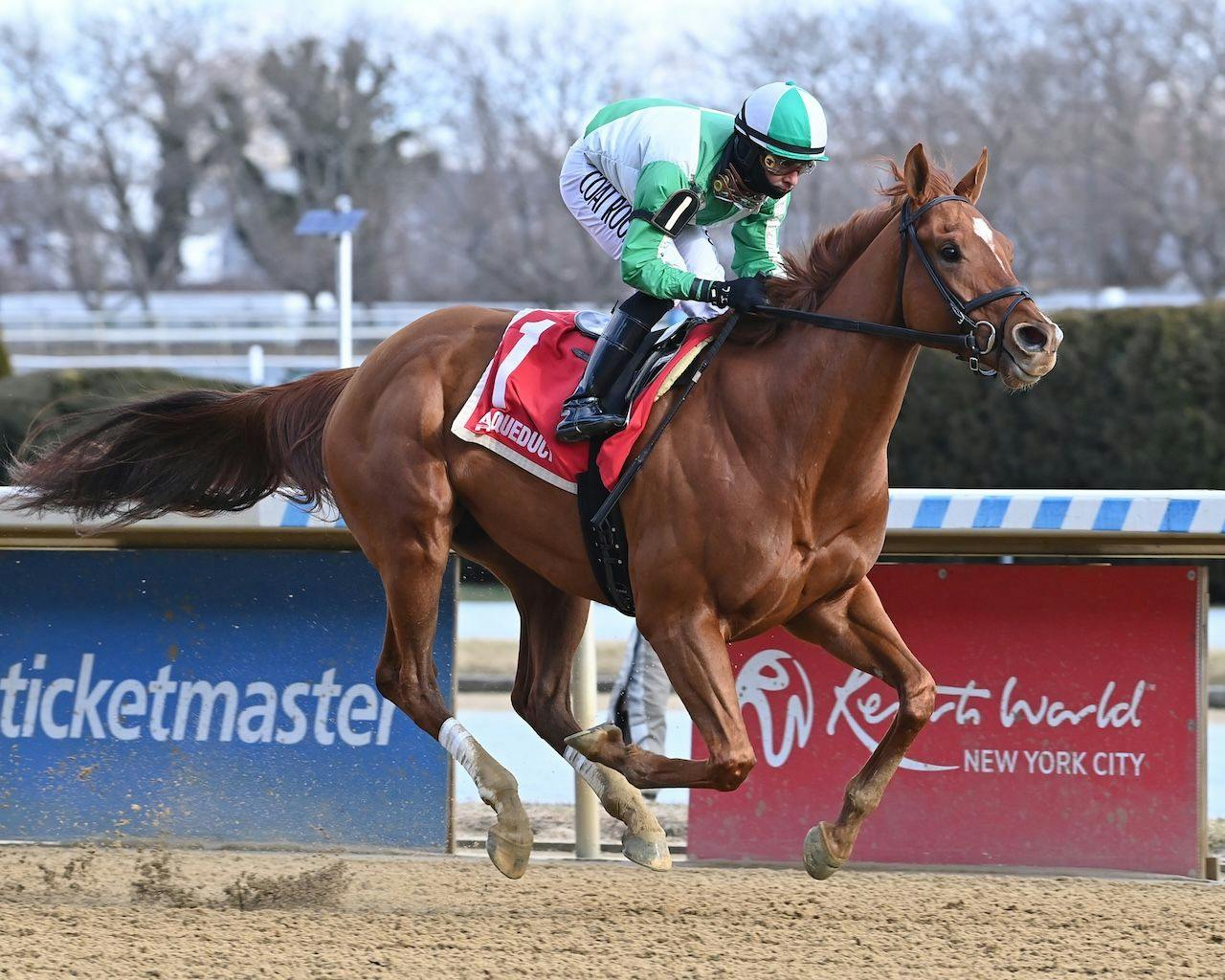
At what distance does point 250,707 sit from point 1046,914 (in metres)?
2.80

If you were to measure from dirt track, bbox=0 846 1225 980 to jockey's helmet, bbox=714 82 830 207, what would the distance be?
2072 millimetres

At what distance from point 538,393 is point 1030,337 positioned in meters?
1.48

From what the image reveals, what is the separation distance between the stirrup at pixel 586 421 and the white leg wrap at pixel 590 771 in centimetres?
90

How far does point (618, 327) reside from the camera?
4461mm

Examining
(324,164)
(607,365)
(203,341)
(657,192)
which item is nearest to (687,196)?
(657,192)

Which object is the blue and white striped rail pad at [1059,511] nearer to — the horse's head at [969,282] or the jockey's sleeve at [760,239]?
the jockey's sleeve at [760,239]

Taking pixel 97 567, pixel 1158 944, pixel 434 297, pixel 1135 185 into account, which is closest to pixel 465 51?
pixel 434 297

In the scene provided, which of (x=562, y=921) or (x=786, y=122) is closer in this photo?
(x=786, y=122)

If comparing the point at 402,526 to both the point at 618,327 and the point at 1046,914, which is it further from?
the point at 1046,914

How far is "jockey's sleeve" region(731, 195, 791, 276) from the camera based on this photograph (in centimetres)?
468

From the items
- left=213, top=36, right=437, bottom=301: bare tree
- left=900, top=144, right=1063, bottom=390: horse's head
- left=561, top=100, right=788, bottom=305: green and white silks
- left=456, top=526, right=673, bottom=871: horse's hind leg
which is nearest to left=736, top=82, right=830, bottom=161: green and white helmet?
left=561, top=100, right=788, bottom=305: green and white silks

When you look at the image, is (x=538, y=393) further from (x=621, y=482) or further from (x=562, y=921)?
(x=562, y=921)

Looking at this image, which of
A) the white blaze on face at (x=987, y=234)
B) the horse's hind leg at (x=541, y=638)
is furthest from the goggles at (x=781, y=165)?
the horse's hind leg at (x=541, y=638)

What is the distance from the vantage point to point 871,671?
458 centimetres
